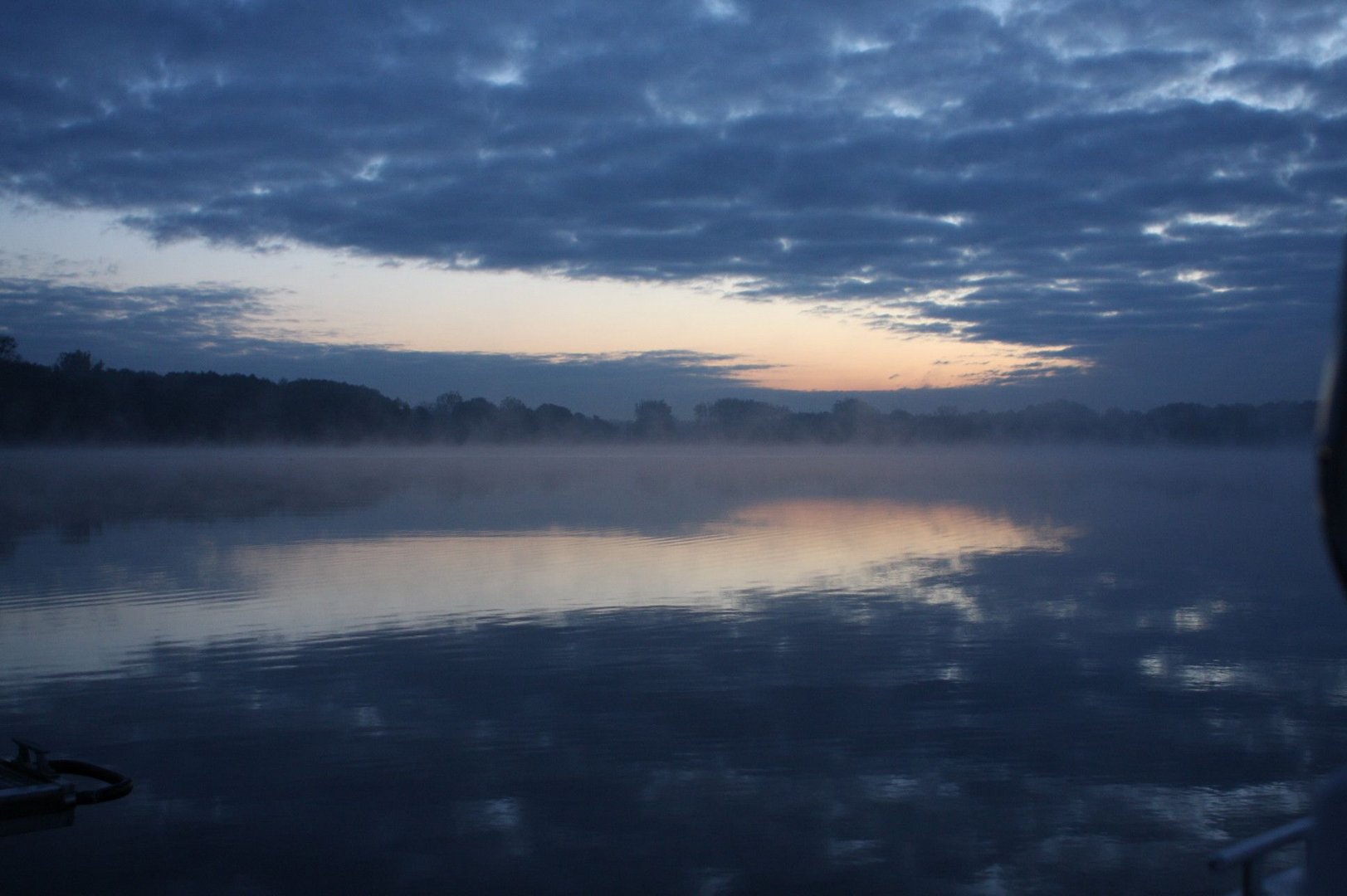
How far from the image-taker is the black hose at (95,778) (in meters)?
7.21

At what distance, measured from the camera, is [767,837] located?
22.2 feet

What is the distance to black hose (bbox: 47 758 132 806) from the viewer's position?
7.21 metres

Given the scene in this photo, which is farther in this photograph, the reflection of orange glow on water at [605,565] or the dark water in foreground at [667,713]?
the reflection of orange glow on water at [605,565]

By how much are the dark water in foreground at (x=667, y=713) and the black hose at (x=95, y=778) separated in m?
0.11

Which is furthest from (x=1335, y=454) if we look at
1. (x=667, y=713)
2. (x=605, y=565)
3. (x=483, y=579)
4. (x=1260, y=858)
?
(x=605, y=565)

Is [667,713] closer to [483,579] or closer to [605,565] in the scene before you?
[483,579]

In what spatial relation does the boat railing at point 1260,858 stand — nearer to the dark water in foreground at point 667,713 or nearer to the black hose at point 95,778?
the dark water in foreground at point 667,713

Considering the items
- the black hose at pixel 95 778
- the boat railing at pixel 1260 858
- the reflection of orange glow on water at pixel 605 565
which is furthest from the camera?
the reflection of orange glow on water at pixel 605 565

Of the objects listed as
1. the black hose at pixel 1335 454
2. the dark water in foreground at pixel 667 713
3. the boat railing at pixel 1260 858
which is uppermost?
the black hose at pixel 1335 454

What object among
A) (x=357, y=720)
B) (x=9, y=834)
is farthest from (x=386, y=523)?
(x=9, y=834)

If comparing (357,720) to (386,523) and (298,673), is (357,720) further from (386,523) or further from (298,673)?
(386,523)

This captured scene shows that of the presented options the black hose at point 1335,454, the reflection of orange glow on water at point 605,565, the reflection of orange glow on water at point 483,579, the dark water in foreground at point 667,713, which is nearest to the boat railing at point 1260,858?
the black hose at point 1335,454

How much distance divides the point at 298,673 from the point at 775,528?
17150 millimetres

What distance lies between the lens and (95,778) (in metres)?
7.62
